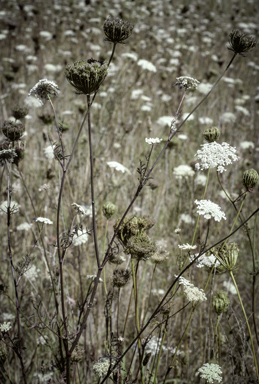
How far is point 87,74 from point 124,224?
55cm

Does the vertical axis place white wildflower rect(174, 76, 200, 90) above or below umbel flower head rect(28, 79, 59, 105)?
above

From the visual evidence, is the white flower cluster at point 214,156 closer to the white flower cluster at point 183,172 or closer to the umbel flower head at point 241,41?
the umbel flower head at point 241,41

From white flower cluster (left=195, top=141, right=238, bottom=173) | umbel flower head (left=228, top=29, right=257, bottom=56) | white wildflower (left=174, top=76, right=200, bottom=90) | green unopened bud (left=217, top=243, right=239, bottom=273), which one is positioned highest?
umbel flower head (left=228, top=29, right=257, bottom=56)

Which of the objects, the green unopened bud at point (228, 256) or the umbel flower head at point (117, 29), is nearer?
the umbel flower head at point (117, 29)

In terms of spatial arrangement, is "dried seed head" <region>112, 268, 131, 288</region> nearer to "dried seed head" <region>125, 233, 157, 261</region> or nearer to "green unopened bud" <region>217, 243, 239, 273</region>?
"dried seed head" <region>125, 233, 157, 261</region>

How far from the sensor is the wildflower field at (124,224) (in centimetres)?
106

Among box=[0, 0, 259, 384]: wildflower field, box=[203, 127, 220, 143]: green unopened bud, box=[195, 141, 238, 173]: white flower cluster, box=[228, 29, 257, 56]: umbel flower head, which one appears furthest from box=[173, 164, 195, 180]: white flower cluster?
box=[228, 29, 257, 56]: umbel flower head

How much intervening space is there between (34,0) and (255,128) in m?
7.68

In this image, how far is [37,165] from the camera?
309 centimetres

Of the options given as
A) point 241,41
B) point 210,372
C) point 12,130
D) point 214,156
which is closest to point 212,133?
point 214,156

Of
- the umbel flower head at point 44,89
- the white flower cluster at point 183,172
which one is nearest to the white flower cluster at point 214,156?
the umbel flower head at point 44,89

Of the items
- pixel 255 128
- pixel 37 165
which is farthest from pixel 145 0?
pixel 37 165

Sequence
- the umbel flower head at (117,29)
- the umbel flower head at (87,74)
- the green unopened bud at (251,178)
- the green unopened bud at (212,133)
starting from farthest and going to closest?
the green unopened bud at (212,133)
the green unopened bud at (251,178)
the umbel flower head at (117,29)
the umbel flower head at (87,74)

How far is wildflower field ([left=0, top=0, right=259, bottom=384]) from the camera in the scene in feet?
3.48
